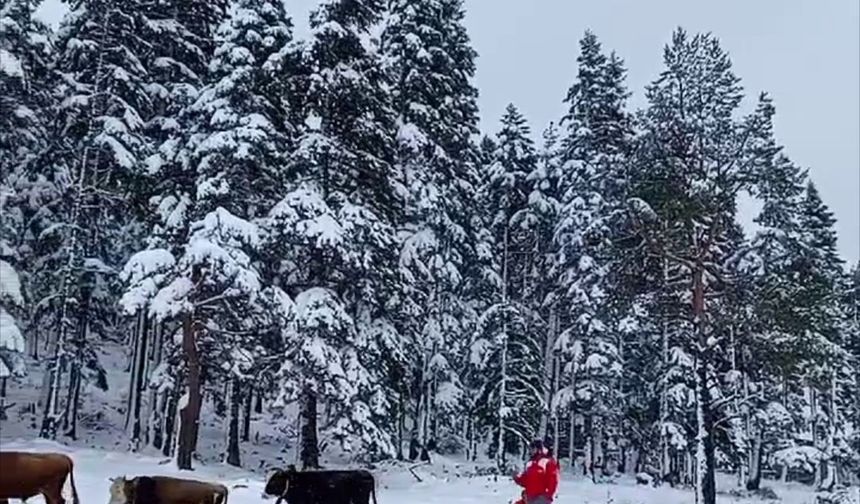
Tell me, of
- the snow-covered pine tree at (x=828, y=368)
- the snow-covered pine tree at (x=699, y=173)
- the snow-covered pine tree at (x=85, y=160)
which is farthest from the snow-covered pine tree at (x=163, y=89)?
the snow-covered pine tree at (x=828, y=368)

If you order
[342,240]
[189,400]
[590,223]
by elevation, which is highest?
[590,223]

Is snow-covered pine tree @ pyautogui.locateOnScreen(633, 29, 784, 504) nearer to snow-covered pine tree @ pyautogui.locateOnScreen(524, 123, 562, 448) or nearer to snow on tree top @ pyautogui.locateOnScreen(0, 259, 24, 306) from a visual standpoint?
snow-covered pine tree @ pyautogui.locateOnScreen(524, 123, 562, 448)

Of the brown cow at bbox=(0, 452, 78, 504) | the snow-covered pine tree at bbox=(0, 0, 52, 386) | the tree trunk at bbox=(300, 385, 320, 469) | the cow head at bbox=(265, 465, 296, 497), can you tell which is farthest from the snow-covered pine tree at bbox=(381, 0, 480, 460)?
the brown cow at bbox=(0, 452, 78, 504)

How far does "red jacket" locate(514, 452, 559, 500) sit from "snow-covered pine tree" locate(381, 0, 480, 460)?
41.0ft

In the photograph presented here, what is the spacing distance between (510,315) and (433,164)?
699 centimetres

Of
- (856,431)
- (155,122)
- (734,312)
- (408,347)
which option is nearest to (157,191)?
(155,122)

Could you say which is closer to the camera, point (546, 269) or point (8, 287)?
Answer: point (8, 287)

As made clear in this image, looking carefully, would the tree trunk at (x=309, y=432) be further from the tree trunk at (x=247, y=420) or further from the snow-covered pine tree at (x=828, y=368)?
the snow-covered pine tree at (x=828, y=368)

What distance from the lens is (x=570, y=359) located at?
108 ft

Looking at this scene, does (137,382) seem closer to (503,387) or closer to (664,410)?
(503,387)

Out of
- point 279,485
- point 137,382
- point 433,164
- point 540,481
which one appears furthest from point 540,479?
point 137,382

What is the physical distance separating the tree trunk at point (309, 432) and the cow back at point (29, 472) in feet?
32.4

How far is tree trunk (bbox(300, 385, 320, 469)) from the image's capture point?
2170 centimetres

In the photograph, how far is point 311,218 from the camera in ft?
72.2
